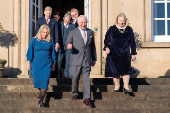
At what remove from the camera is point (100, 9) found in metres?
10.3

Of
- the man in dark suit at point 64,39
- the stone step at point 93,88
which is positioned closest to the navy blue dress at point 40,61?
the stone step at point 93,88

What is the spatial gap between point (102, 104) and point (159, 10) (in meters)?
5.09

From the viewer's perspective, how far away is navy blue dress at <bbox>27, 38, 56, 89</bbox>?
21.1 ft

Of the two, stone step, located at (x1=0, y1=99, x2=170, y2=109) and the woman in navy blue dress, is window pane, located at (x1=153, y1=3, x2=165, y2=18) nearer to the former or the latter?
the woman in navy blue dress

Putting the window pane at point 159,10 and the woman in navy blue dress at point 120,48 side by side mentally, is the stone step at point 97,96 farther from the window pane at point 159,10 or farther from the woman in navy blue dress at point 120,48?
the window pane at point 159,10

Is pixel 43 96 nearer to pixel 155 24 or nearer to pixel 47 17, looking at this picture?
pixel 47 17

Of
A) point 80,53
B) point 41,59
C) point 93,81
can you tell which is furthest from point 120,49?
point 41,59

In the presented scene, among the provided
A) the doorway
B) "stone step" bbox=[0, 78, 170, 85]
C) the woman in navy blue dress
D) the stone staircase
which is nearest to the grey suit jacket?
the woman in navy blue dress

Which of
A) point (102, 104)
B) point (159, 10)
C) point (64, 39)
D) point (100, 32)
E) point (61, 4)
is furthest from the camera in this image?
point (61, 4)

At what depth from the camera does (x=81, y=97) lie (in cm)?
686

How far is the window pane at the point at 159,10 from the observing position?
10656 mm

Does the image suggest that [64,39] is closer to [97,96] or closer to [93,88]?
[93,88]

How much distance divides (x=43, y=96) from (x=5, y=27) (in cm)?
439

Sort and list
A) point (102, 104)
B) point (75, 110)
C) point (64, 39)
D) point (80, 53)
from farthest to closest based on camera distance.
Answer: point (64, 39), point (102, 104), point (80, 53), point (75, 110)
